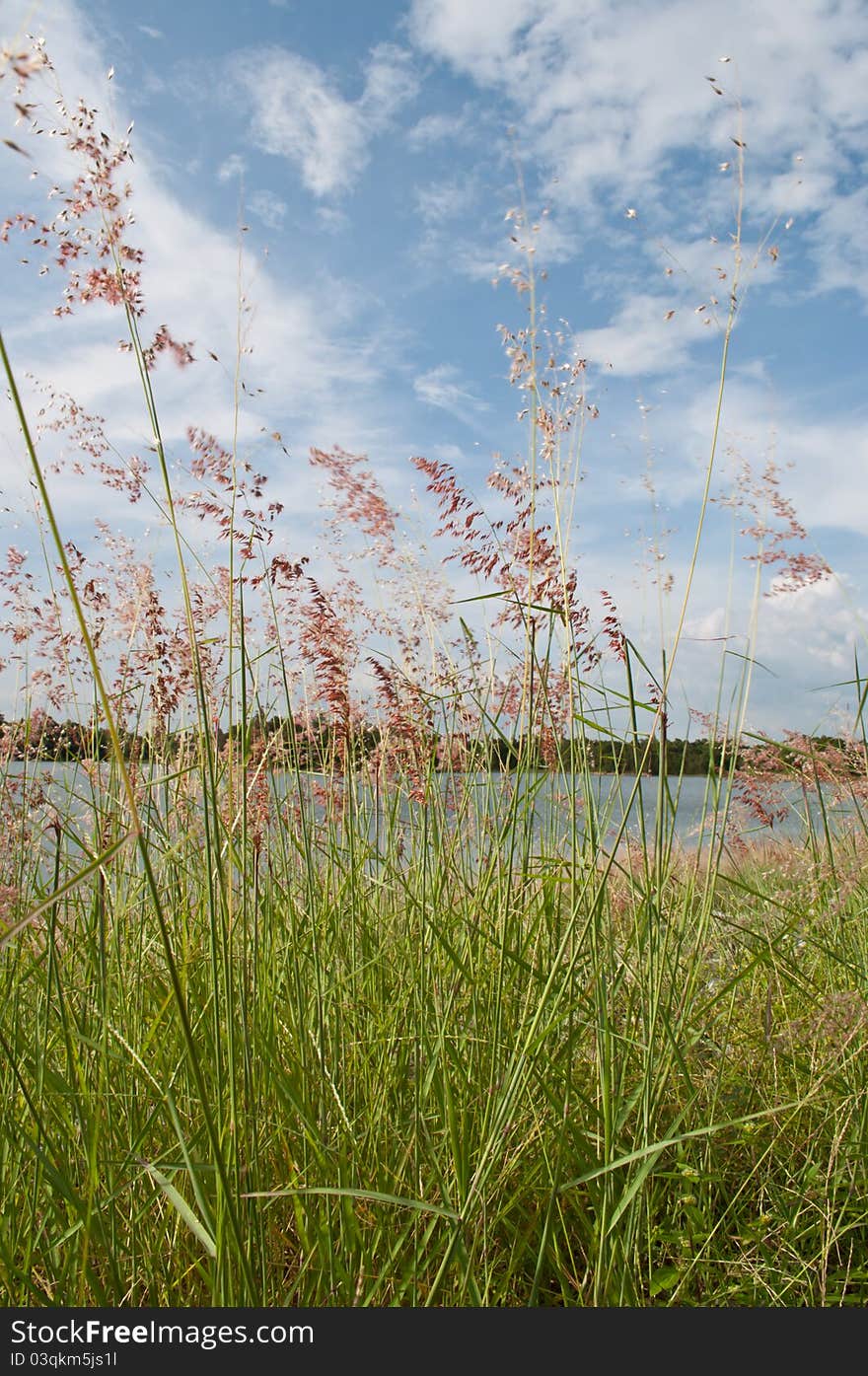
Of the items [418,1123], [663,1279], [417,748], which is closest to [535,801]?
[417,748]

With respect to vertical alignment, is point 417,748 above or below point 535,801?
above

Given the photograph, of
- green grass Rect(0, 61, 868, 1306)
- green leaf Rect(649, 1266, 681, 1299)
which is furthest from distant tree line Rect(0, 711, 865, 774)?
green leaf Rect(649, 1266, 681, 1299)

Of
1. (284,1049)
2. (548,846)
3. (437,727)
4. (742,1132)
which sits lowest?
(742,1132)

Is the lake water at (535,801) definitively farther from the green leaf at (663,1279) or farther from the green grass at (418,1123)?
the green leaf at (663,1279)

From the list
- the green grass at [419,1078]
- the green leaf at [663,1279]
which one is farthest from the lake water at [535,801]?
the green leaf at [663,1279]

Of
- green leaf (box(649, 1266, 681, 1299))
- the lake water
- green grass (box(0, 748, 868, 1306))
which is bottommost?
green leaf (box(649, 1266, 681, 1299))

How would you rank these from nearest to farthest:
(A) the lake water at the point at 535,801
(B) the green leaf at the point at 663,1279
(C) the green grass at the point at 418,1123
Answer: (C) the green grass at the point at 418,1123
(B) the green leaf at the point at 663,1279
(A) the lake water at the point at 535,801

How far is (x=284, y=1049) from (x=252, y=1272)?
629 mm

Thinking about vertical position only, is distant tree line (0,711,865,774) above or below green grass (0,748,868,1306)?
above

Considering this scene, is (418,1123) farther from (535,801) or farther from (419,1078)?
(535,801)

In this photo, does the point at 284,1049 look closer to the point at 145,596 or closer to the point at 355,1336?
the point at 355,1336

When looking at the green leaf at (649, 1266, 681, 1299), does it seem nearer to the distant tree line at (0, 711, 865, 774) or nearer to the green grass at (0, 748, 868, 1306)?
the green grass at (0, 748, 868, 1306)

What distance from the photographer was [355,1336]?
139cm

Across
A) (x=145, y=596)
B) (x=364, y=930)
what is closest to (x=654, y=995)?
(x=364, y=930)
